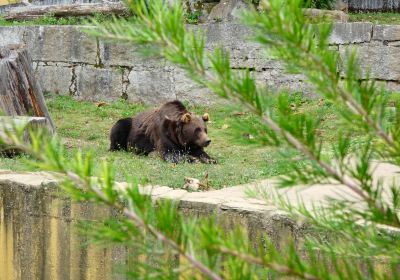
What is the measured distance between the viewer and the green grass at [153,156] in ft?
22.0

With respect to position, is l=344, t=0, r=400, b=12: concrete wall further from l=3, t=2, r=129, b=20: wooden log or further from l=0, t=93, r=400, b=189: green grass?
l=3, t=2, r=129, b=20: wooden log

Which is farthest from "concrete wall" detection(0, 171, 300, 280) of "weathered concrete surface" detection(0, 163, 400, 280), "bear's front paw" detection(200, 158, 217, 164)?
"bear's front paw" detection(200, 158, 217, 164)

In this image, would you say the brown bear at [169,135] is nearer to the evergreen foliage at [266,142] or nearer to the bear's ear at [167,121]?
the bear's ear at [167,121]

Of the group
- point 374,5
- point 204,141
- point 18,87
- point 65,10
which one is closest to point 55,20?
point 65,10

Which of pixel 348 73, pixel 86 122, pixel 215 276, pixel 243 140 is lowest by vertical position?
pixel 86 122

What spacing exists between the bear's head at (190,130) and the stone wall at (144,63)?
2.22 m

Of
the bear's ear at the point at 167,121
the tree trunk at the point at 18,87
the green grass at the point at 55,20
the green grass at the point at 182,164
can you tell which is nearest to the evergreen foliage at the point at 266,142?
the green grass at the point at 182,164

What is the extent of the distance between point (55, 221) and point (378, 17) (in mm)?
7878

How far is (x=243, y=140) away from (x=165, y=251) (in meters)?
0.33

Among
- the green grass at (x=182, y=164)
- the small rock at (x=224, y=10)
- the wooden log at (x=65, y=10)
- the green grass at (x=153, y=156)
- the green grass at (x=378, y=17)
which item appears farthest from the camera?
the wooden log at (x=65, y=10)

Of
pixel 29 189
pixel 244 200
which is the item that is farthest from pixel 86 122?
pixel 244 200

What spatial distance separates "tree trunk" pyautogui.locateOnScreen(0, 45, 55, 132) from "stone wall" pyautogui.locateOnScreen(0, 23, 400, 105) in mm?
1829

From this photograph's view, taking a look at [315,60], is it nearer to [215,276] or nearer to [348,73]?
[348,73]

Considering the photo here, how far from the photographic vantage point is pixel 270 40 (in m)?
1.92
